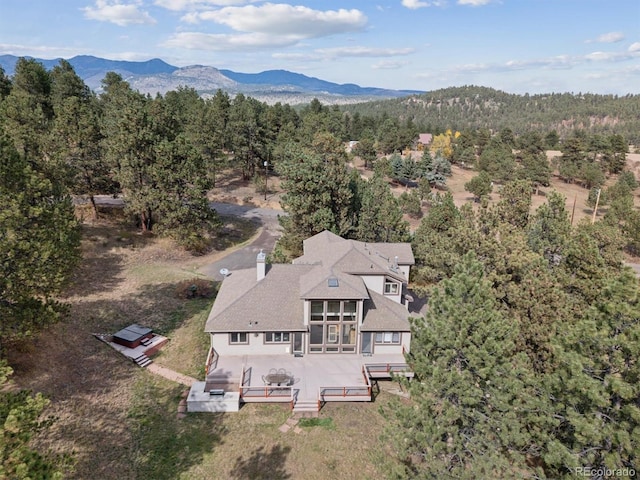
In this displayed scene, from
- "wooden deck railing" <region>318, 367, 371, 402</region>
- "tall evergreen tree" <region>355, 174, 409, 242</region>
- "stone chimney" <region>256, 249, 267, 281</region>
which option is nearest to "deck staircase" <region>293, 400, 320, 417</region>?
"wooden deck railing" <region>318, 367, 371, 402</region>

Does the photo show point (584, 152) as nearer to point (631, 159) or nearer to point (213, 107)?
point (631, 159)

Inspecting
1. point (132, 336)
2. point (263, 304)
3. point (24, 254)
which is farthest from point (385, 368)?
point (24, 254)

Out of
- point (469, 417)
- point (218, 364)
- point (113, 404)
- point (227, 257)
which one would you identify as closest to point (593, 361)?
point (469, 417)

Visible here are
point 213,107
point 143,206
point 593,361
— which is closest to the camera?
point 593,361

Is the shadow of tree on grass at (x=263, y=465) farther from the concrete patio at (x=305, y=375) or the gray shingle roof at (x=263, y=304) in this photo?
the gray shingle roof at (x=263, y=304)

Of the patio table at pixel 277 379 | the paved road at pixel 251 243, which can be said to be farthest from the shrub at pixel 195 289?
the patio table at pixel 277 379
